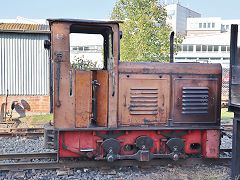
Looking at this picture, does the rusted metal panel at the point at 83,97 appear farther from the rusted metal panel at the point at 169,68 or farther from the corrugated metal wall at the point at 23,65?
the corrugated metal wall at the point at 23,65

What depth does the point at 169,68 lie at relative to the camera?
5281 millimetres

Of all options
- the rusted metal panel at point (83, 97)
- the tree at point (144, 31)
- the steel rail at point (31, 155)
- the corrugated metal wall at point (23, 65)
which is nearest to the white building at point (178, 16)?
the tree at point (144, 31)

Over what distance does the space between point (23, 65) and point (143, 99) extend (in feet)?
Result: 24.5

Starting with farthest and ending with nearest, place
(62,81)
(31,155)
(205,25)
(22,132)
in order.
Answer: (205,25), (22,132), (31,155), (62,81)

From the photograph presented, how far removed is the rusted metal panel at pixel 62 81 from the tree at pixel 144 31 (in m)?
8.08

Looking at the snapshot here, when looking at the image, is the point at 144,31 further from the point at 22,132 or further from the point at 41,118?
the point at 22,132

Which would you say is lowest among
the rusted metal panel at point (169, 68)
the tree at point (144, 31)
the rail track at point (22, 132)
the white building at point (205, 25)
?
the rail track at point (22, 132)

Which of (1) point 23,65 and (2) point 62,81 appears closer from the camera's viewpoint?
(2) point 62,81

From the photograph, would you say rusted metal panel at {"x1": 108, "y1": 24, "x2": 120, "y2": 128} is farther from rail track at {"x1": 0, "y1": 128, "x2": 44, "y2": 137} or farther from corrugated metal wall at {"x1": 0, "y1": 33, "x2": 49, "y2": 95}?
corrugated metal wall at {"x1": 0, "y1": 33, "x2": 49, "y2": 95}

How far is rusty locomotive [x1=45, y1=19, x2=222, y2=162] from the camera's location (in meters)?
4.84

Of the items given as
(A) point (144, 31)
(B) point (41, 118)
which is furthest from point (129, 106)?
(A) point (144, 31)

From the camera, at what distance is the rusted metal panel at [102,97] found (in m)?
5.04

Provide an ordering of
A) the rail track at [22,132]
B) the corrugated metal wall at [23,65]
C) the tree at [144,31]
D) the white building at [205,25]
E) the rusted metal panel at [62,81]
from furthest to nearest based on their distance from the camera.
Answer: the white building at [205,25], the tree at [144,31], the corrugated metal wall at [23,65], the rail track at [22,132], the rusted metal panel at [62,81]

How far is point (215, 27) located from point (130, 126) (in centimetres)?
7397
